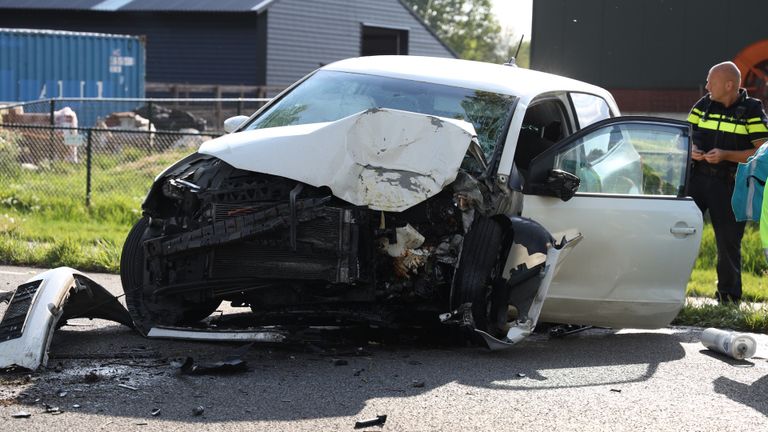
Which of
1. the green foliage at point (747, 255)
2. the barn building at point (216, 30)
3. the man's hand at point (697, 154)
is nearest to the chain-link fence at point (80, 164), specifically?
the green foliage at point (747, 255)

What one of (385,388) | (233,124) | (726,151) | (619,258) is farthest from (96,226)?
(385,388)

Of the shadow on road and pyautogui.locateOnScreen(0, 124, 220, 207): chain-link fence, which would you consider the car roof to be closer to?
the shadow on road

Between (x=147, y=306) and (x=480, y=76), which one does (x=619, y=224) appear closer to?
(x=480, y=76)

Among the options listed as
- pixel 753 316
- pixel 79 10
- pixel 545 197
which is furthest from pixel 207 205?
pixel 79 10

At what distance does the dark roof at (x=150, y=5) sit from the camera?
3625cm

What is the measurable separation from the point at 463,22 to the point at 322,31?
Result: 34.8 metres

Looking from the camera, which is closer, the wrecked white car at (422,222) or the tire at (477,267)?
the wrecked white car at (422,222)

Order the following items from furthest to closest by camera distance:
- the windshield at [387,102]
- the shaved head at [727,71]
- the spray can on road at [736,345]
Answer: the shaved head at [727,71] → the windshield at [387,102] → the spray can on road at [736,345]

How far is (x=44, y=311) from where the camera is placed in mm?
6062

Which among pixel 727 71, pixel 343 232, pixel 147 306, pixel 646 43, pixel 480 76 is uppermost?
pixel 646 43

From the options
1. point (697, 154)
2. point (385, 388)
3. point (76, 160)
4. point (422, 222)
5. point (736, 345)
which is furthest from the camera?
point (76, 160)

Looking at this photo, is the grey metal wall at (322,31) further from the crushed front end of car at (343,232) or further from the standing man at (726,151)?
the crushed front end of car at (343,232)

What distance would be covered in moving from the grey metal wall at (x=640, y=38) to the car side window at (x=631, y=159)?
12974 mm

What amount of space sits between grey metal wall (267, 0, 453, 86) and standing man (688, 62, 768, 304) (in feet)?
95.1
